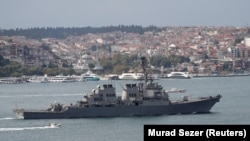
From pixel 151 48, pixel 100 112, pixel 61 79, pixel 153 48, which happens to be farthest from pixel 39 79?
pixel 100 112

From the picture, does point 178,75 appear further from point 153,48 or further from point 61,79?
point 153,48

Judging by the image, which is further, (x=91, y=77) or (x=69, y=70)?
(x=69, y=70)

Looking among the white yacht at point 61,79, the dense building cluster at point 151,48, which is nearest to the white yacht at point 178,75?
the dense building cluster at point 151,48

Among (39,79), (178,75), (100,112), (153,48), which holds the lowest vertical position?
(153,48)

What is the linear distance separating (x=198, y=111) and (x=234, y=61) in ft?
260

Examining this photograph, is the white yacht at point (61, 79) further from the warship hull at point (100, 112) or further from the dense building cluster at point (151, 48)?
the warship hull at point (100, 112)

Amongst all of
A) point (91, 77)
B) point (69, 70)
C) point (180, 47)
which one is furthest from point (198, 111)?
point (180, 47)

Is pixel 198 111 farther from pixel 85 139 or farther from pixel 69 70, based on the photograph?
pixel 69 70

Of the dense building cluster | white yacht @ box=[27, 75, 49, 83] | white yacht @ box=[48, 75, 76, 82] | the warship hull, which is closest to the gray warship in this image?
the warship hull

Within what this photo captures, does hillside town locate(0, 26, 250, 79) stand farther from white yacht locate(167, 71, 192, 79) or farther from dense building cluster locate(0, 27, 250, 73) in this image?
white yacht locate(167, 71, 192, 79)

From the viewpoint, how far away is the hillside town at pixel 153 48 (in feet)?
368

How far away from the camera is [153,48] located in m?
141

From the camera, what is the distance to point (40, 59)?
11669cm

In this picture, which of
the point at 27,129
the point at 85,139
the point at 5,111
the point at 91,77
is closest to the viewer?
the point at 85,139
